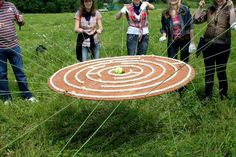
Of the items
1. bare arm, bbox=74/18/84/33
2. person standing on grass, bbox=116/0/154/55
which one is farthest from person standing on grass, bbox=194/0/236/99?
bare arm, bbox=74/18/84/33

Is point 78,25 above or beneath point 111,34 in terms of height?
above

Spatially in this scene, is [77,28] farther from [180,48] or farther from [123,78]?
[123,78]

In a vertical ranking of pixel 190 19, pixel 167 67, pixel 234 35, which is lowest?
pixel 234 35

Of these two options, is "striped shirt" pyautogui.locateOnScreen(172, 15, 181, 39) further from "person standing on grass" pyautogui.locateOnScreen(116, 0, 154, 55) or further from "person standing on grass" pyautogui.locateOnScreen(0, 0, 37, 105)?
"person standing on grass" pyautogui.locateOnScreen(0, 0, 37, 105)

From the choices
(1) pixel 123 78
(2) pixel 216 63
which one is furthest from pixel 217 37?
(1) pixel 123 78

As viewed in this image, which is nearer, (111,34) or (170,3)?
(170,3)

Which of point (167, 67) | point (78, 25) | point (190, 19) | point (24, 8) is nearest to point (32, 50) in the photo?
point (78, 25)

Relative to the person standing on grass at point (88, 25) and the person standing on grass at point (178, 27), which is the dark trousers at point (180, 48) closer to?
the person standing on grass at point (178, 27)

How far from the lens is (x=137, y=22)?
17.3ft

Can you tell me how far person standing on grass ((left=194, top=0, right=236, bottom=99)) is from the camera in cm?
430

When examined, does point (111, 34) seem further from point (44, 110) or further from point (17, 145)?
point (17, 145)

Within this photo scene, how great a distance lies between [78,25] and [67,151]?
2160mm

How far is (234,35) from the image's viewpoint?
8.21m


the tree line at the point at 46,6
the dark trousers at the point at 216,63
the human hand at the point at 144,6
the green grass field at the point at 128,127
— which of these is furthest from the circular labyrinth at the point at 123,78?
the tree line at the point at 46,6
